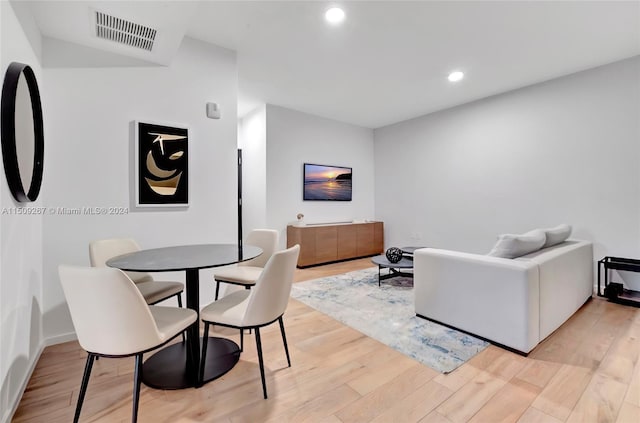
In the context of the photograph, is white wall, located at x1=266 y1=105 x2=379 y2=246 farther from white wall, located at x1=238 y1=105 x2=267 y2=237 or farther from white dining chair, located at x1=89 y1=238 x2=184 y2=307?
white dining chair, located at x1=89 y1=238 x2=184 y2=307

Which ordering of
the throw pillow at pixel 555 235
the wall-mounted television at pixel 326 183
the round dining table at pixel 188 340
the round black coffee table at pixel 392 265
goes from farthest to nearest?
the wall-mounted television at pixel 326 183 → the round black coffee table at pixel 392 265 → the throw pillow at pixel 555 235 → the round dining table at pixel 188 340

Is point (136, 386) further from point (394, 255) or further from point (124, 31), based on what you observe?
point (394, 255)

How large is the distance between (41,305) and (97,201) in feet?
2.84

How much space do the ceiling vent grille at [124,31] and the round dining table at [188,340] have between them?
1.67m

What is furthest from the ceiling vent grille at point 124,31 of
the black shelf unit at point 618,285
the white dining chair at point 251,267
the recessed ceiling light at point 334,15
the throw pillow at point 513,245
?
the black shelf unit at point 618,285

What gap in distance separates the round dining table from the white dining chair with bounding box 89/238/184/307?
0.29m

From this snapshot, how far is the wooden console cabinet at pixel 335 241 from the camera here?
4.67 m

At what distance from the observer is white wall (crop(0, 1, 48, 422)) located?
1.44m

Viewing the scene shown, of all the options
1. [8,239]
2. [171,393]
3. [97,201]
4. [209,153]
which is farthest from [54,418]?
[209,153]

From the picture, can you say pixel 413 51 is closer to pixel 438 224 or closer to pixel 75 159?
pixel 438 224

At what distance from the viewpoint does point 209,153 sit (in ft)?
9.45

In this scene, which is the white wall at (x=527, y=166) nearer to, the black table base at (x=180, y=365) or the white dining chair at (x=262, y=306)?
the white dining chair at (x=262, y=306)

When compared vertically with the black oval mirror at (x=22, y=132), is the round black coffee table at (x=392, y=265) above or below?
below

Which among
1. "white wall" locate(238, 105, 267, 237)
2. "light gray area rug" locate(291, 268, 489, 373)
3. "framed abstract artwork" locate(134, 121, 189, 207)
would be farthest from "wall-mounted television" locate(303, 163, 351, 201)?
"framed abstract artwork" locate(134, 121, 189, 207)
